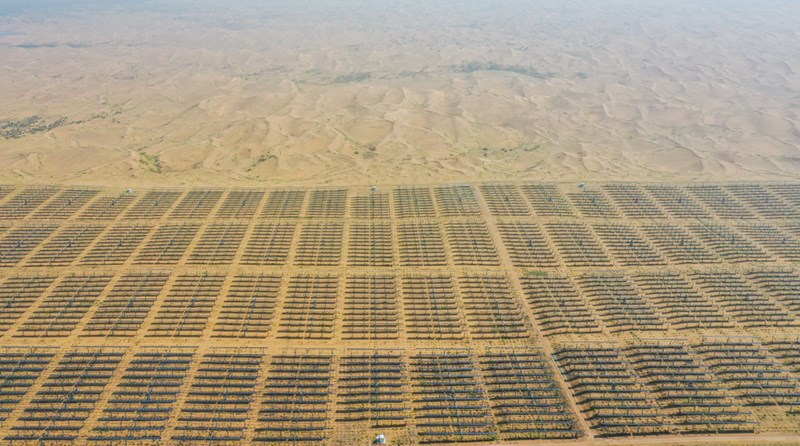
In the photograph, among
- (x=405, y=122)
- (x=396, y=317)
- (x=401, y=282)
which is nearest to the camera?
(x=396, y=317)

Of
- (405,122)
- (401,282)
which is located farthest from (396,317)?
(405,122)

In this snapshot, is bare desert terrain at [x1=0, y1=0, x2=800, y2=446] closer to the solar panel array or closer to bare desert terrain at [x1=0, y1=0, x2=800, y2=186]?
the solar panel array

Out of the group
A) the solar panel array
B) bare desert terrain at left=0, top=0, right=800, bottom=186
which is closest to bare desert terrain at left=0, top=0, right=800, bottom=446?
the solar panel array

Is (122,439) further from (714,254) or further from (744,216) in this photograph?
(744,216)

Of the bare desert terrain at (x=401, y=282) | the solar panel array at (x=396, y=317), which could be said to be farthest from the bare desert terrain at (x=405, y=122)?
the solar panel array at (x=396, y=317)

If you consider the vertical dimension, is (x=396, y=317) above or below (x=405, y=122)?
below

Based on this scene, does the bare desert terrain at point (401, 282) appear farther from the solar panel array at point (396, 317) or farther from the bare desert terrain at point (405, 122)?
the bare desert terrain at point (405, 122)

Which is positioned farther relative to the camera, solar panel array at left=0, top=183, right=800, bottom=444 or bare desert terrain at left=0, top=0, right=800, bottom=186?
bare desert terrain at left=0, top=0, right=800, bottom=186

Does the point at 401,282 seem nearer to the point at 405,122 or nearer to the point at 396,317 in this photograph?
the point at 396,317
